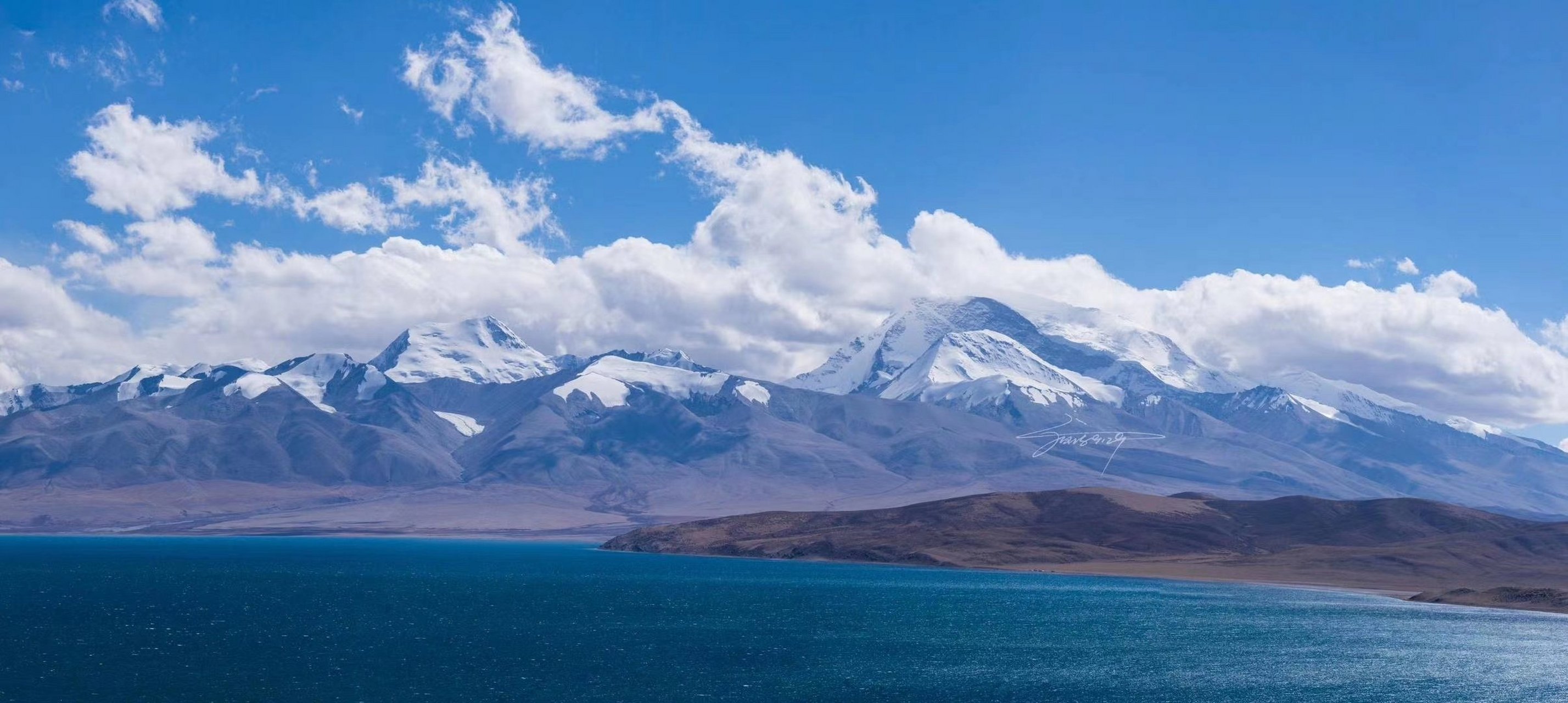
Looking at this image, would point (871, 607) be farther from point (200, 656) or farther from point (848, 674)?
point (200, 656)

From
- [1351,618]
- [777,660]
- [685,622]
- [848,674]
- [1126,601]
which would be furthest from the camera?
[1126,601]

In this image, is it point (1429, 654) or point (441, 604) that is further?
point (441, 604)

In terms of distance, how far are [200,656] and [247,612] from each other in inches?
1615

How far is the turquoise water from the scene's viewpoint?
95.9 m

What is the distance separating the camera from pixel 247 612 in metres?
146

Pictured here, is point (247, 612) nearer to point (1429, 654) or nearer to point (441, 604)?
point (441, 604)

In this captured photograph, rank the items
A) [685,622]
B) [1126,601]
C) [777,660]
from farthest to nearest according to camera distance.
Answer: [1126,601], [685,622], [777,660]

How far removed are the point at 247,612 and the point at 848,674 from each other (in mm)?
71401

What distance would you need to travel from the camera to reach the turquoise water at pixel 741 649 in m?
95.9

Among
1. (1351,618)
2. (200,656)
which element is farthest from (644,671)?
(1351,618)

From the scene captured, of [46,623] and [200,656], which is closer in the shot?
[200,656]

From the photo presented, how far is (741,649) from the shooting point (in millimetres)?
119125

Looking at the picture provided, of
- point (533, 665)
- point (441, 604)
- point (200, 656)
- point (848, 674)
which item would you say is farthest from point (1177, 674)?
point (441, 604)

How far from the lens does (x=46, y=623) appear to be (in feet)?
422
